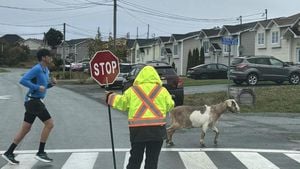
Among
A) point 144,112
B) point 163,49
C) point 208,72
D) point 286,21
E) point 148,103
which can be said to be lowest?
point 144,112

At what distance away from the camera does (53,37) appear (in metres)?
120

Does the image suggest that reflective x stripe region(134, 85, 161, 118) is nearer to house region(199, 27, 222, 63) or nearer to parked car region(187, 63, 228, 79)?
parked car region(187, 63, 228, 79)

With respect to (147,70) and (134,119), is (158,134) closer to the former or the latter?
(134,119)

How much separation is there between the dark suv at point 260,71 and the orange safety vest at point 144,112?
83.9 ft

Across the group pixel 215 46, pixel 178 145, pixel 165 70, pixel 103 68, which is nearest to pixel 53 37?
pixel 215 46

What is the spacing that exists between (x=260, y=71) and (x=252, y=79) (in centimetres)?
67

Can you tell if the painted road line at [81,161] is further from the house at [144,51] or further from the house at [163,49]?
the house at [144,51]

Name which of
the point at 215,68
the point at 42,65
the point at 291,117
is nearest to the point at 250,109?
the point at 291,117

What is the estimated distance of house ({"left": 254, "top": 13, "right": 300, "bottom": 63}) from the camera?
45.8 m

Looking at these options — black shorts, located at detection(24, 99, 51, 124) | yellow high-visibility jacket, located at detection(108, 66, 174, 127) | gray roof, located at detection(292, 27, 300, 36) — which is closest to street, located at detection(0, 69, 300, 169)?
black shorts, located at detection(24, 99, 51, 124)

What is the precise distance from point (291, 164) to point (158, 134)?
13.3 feet

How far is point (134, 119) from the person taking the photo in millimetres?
6492

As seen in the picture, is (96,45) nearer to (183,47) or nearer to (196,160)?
(183,47)

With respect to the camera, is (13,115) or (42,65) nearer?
(42,65)
